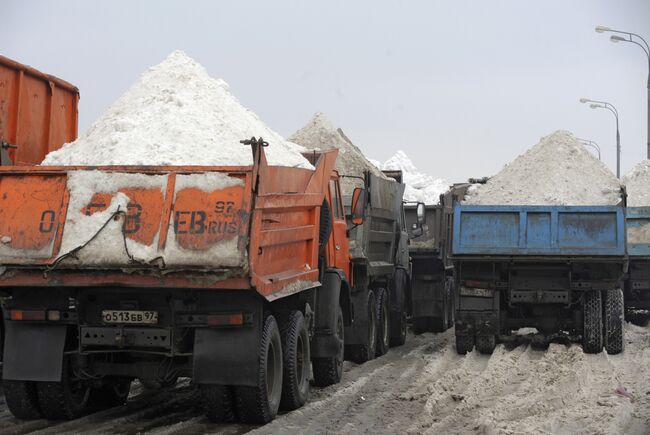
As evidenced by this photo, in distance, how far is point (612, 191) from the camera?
15656 millimetres

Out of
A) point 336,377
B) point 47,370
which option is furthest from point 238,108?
point 47,370

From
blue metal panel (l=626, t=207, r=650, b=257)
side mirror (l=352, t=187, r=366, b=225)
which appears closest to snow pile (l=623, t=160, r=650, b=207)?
blue metal panel (l=626, t=207, r=650, b=257)

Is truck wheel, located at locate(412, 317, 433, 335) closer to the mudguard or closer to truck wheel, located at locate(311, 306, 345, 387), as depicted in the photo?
truck wheel, located at locate(311, 306, 345, 387)

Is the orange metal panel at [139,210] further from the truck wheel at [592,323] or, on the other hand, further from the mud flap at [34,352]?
the truck wheel at [592,323]

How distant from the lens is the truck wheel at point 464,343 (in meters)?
14.6

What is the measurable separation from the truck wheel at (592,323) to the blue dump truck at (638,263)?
350 cm

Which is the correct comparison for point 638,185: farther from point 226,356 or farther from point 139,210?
point 139,210

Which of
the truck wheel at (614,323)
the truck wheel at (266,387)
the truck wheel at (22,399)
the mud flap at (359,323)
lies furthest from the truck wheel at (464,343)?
the truck wheel at (22,399)

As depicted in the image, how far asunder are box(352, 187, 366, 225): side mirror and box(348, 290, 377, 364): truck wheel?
48.6 inches

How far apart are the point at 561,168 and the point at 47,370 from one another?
1045cm

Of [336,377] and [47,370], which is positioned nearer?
[47,370]

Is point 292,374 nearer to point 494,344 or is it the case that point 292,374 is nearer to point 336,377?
point 336,377

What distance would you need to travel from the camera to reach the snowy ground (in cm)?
871

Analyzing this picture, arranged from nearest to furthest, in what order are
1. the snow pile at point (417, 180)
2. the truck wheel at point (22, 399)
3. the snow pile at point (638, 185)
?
the truck wheel at point (22, 399) → the snow pile at point (638, 185) → the snow pile at point (417, 180)
